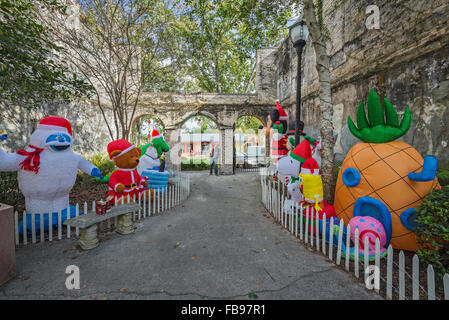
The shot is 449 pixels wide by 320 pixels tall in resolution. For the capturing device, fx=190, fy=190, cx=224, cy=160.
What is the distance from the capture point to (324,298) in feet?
6.61

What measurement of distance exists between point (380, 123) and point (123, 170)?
5100 millimetres

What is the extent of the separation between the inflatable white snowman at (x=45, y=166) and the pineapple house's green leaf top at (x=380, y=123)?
4952 mm

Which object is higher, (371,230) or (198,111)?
(198,111)

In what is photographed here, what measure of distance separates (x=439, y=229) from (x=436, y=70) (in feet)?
10.6

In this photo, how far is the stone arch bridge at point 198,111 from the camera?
11.4 m

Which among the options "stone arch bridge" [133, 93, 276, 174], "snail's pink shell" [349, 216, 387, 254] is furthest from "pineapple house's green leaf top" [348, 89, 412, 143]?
"stone arch bridge" [133, 93, 276, 174]

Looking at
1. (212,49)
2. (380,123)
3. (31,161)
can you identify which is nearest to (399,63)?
(380,123)

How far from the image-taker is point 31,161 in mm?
3275

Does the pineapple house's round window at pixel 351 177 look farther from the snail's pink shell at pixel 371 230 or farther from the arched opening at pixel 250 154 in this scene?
the arched opening at pixel 250 154

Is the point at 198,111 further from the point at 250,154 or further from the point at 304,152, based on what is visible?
the point at 250,154

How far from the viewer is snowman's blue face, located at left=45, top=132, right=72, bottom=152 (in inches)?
130

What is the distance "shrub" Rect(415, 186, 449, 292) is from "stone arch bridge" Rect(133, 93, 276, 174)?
373 inches

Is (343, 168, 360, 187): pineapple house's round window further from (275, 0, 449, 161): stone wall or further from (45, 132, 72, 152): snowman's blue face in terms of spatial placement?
(45, 132, 72, 152): snowman's blue face

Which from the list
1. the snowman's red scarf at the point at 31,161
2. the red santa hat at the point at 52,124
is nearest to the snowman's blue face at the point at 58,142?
the red santa hat at the point at 52,124
